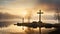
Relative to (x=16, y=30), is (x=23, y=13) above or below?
above

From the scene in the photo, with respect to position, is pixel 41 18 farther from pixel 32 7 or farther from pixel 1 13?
pixel 1 13

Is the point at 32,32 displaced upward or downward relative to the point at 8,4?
downward

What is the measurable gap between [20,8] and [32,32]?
0.33 meters

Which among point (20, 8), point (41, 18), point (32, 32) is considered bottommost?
point (32, 32)

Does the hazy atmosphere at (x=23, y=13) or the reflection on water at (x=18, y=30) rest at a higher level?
the hazy atmosphere at (x=23, y=13)

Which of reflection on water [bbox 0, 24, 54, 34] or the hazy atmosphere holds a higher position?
the hazy atmosphere

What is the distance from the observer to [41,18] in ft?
4.99

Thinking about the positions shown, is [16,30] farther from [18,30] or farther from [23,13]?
[23,13]

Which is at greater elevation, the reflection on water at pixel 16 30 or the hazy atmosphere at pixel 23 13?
the hazy atmosphere at pixel 23 13

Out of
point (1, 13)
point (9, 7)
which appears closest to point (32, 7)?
point (9, 7)

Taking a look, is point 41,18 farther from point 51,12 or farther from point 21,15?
point 21,15

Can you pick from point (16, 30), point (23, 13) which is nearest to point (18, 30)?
point (16, 30)

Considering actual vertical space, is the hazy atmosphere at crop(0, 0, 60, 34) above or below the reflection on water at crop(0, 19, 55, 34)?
above

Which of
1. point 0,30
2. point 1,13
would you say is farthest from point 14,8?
point 0,30
